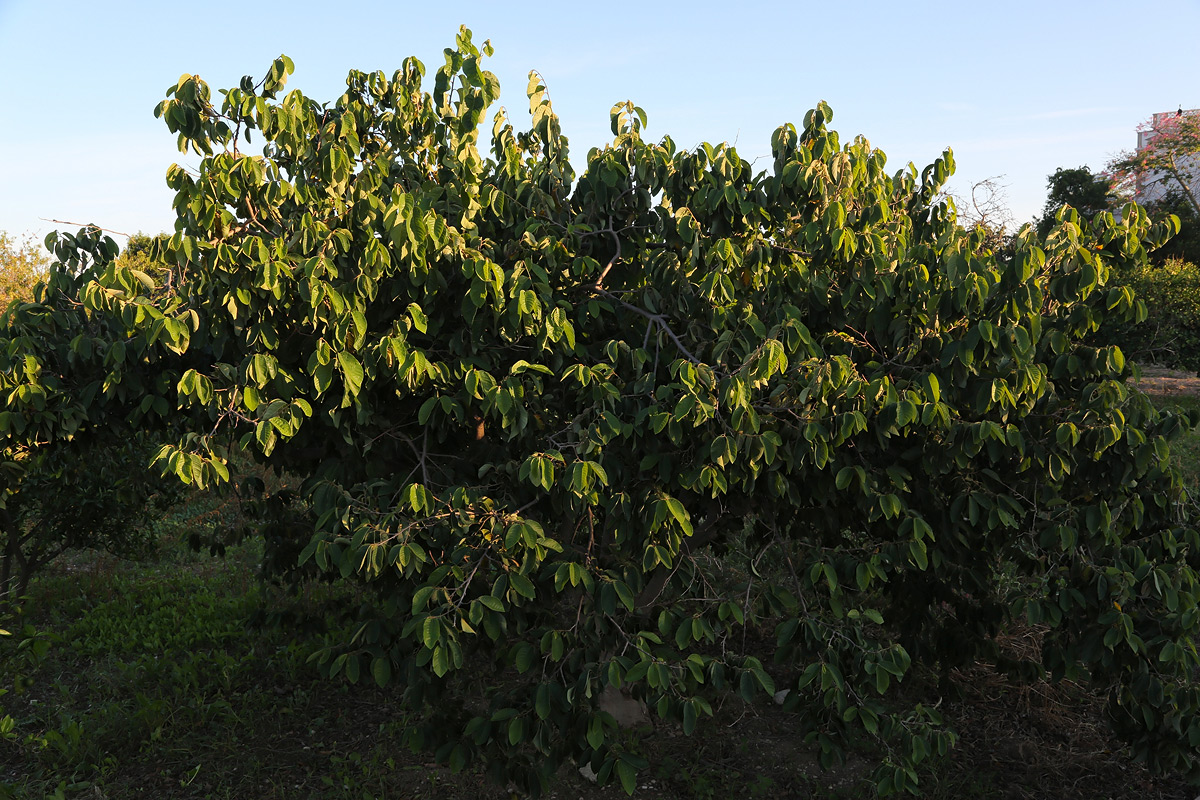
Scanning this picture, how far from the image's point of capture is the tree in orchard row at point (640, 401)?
348 centimetres

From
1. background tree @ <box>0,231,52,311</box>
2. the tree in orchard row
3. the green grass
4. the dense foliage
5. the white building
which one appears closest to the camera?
the tree in orchard row

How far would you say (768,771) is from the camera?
5.52m

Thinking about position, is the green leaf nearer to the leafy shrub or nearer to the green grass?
the green grass

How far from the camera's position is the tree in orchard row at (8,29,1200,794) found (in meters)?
3.48

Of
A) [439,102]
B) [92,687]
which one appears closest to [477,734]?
[439,102]

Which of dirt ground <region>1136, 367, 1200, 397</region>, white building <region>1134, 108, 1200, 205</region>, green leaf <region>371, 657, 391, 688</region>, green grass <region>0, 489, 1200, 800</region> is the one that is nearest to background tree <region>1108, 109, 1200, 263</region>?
white building <region>1134, 108, 1200, 205</region>

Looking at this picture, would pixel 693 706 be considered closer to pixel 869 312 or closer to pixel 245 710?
pixel 869 312

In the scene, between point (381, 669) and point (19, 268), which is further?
point (19, 268)

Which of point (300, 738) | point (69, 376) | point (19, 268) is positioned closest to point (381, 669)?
point (69, 376)

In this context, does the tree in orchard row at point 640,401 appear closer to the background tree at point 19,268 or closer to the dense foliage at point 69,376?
the dense foliage at point 69,376

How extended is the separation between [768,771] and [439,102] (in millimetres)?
4262

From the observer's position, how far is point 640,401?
3.76m

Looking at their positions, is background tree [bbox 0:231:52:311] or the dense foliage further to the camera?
background tree [bbox 0:231:52:311]

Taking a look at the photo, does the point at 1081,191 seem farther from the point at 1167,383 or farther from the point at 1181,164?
the point at 1167,383
